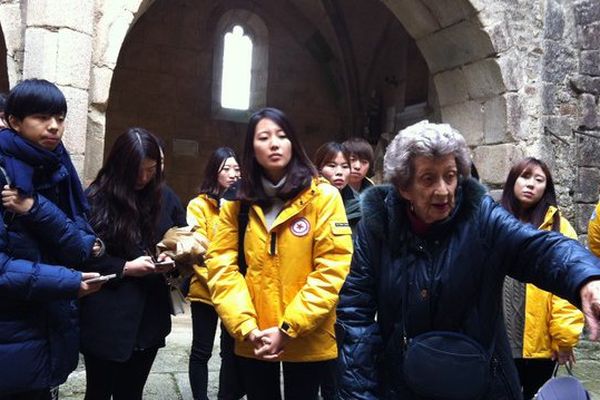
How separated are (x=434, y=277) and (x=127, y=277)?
4.29ft

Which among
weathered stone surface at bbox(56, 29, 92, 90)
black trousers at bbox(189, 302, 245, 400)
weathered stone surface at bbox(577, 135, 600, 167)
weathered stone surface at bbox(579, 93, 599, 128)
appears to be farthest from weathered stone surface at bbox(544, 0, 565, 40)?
black trousers at bbox(189, 302, 245, 400)

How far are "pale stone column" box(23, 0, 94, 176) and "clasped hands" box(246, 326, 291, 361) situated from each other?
7.38ft

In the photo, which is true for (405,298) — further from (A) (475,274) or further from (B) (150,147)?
(B) (150,147)

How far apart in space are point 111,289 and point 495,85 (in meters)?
4.12

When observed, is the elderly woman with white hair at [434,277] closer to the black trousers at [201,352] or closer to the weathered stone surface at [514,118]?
the black trousers at [201,352]

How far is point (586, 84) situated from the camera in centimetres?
541

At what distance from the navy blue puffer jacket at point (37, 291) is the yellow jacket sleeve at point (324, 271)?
2.51 feet

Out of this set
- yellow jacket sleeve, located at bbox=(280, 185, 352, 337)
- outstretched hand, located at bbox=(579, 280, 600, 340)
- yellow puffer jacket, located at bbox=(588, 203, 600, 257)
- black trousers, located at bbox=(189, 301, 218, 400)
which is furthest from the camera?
yellow puffer jacket, located at bbox=(588, 203, 600, 257)

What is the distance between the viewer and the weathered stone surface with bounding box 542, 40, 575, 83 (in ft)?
17.4

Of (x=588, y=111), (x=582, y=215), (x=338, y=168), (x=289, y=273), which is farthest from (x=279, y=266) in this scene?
(x=588, y=111)

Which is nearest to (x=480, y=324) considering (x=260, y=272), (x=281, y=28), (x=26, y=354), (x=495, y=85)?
(x=260, y=272)

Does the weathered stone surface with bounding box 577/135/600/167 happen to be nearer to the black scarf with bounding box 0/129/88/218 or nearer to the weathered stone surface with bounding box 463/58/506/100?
the weathered stone surface with bounding box 463/58/506/100

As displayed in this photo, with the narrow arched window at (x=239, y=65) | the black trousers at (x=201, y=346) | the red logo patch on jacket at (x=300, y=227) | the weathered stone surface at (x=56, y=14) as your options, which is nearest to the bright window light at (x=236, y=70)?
the narrow arched window at (x=239, y=65)

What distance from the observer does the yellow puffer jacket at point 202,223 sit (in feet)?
9.96
